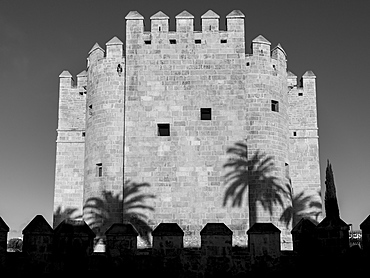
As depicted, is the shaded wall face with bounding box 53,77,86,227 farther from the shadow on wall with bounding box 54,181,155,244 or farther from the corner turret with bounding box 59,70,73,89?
the shadow on wall with bounding box 54,181,155,244

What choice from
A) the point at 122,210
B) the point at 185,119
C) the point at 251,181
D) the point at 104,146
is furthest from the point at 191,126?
the point at 122,210

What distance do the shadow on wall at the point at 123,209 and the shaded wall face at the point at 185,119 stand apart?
41 cm

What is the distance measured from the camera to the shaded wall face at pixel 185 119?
22.5m

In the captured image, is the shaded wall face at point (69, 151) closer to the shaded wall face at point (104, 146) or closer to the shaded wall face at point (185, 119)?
the shaded wall face at point (104, 146)

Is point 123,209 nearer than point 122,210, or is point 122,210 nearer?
point 123,209

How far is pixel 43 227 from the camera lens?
13.8 metres

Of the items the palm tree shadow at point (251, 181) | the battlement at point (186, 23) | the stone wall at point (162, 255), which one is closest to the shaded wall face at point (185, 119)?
the battlement at point (186, 23)

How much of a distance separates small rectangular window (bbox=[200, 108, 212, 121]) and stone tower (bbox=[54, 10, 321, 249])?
0.14 feet

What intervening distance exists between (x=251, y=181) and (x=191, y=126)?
341 cm

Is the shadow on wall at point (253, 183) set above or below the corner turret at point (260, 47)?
below

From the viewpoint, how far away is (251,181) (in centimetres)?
2297

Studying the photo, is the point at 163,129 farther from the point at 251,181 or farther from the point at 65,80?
the point at 65,80

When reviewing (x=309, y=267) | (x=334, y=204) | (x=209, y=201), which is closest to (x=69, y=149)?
(x=209, y=201)

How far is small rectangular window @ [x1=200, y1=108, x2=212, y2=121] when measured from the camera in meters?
23.4
